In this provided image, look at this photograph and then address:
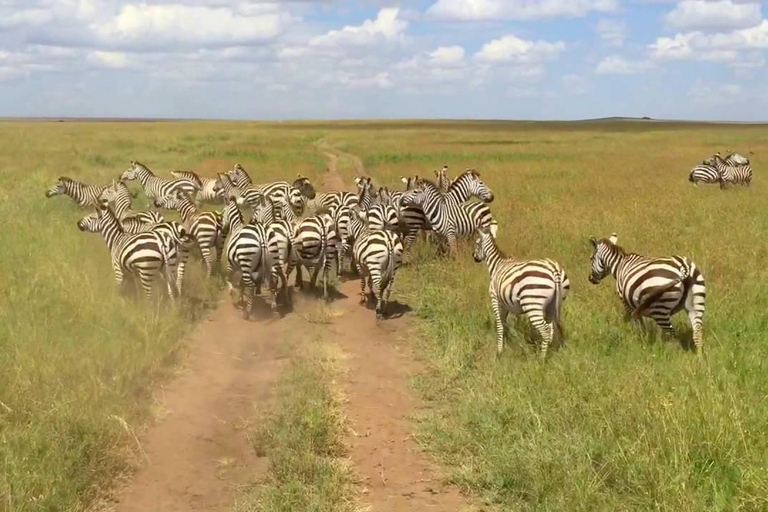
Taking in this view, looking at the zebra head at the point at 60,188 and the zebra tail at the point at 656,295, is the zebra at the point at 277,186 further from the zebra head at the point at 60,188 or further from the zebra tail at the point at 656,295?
the zebra tail at the point at 656,295

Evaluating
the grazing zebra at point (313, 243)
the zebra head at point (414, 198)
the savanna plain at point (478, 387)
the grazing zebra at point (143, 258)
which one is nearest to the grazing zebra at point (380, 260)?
the savanna plain at point (478, 387)

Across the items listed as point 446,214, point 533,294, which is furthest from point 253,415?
point 446,214

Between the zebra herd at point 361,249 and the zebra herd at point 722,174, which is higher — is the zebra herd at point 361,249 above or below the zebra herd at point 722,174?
below

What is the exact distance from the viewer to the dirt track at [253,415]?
5.93 metres

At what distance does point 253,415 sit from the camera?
7406mm

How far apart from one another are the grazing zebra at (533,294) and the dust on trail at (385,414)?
139 cm

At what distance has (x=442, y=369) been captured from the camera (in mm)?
8547

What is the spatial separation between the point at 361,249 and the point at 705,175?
1712 cm

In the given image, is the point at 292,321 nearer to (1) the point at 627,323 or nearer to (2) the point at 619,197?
(1) the point at 627,323

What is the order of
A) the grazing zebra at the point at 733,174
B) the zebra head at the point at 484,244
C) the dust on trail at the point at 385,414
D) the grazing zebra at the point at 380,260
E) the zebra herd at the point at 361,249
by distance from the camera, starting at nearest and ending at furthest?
the dust on trail at the point at 385,414
the zebra herd at the point at 361,249
the zebra head at the point at 484,244
the grazing zebra at the point at 380,260
the grazing zebra at the point at 733,174

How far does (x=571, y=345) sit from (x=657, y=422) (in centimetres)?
239

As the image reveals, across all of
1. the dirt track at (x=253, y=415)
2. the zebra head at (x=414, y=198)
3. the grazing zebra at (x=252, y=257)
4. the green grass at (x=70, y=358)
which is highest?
the zebra head at (x=414, y=198)

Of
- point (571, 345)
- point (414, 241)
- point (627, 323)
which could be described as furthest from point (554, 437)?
point (414, 241)

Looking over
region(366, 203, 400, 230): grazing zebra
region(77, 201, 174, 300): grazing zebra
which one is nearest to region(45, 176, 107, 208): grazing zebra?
region(77, 201, 174, 300): grazing zebra
